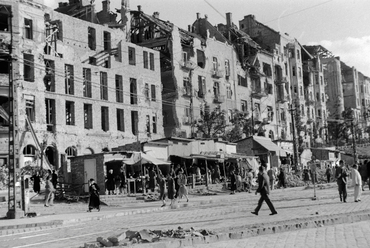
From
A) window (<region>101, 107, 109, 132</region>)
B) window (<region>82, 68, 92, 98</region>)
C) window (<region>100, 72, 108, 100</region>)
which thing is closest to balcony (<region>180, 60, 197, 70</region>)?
window (<region>100, 72, 108, 100</region>)

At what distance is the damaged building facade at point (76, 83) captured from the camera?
135ft

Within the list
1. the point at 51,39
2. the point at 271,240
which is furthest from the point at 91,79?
the point at 271,240

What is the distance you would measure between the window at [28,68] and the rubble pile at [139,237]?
3188cm

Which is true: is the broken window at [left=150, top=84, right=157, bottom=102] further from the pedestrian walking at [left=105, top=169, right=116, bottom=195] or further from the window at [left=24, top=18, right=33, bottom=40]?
the pedestrian walking at [left=105, top=169, right=116, bottom=195]

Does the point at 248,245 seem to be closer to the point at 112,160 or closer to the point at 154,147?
the point at 112,160

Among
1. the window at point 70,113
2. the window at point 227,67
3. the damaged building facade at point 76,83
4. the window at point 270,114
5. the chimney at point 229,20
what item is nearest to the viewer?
the damaged building facade at point 76,83

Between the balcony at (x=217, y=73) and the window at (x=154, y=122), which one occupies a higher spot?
the balcony at (x=217, y=73)

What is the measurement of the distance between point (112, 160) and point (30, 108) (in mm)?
10544

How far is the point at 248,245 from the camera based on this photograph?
10.6m

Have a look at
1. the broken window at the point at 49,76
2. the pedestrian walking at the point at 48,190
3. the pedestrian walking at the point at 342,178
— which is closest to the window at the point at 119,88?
the broken window at the point at 49,76

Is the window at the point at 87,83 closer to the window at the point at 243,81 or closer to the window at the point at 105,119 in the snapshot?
the window at the point at 105,119

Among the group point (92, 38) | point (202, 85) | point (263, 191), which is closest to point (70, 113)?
point (92, 38)

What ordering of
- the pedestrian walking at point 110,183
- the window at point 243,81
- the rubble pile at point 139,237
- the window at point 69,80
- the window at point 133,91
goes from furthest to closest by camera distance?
the window at point 243,81 → the window at point 133,91 → the window at point 69,80 → the pedestrian walking at point 110,183 → the rubble pile at point 139,237

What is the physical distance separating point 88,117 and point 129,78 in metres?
6.20
